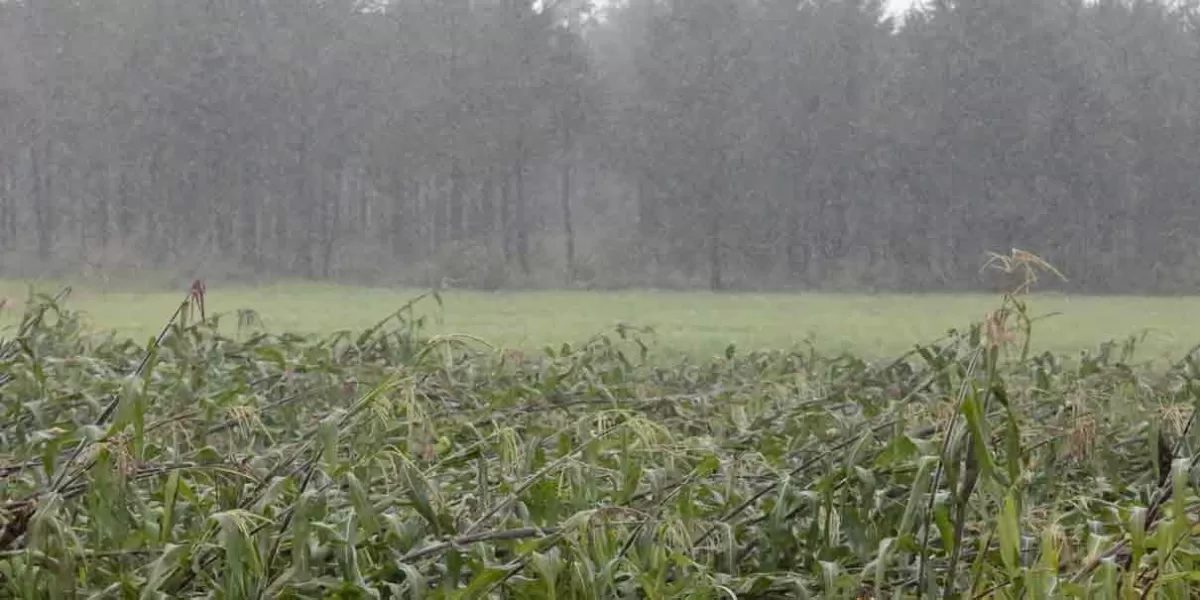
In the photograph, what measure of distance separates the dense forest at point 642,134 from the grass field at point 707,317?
544 centimetres

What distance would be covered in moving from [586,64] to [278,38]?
7.31m

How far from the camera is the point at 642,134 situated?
32.1m

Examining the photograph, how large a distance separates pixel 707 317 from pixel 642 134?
16.5 meters

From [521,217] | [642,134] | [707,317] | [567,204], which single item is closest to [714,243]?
[642,134]

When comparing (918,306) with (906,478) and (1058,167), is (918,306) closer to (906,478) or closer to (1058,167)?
(1058,167)

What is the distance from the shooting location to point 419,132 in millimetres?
32125

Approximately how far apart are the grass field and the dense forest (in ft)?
17.9

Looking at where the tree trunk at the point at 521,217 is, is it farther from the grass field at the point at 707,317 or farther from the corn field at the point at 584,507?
the corn field at the point at 584,507

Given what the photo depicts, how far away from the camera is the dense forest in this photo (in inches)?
1174

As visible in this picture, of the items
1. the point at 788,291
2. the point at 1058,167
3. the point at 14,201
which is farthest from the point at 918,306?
the point at 14,201

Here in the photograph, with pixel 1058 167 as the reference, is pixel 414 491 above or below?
below

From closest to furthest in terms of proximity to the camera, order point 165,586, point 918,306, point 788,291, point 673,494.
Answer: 1. point 165,586
2. point 673,494
3. point 918,306
4. point 788,291

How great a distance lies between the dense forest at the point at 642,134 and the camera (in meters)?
29.8

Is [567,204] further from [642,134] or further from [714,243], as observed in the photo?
[714,243]
